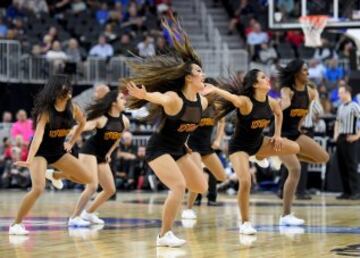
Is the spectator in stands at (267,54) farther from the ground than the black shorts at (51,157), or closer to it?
farther from the ground

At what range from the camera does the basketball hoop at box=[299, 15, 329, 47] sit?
857 inches

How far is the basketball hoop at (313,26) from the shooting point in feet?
71.4

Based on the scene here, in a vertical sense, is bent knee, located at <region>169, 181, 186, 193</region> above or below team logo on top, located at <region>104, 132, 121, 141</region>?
below

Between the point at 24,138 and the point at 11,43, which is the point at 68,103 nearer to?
the point at 24,138

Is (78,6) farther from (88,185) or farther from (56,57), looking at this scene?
(88,185)

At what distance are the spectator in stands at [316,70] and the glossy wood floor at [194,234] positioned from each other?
820 centimetres

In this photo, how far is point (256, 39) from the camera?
94.4 feet

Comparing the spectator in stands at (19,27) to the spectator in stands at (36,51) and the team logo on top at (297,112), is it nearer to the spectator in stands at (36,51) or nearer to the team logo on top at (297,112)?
the spectator in stands at (36,51)

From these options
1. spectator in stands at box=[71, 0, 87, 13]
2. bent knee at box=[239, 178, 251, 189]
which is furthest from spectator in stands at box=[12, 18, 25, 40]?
bent knee at box=[239, 178, 251, 189]

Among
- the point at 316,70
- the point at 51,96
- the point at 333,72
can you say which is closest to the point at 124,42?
the point at 316,70

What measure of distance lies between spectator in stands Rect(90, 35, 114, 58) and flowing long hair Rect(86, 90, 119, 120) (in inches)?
537

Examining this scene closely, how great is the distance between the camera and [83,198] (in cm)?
1336

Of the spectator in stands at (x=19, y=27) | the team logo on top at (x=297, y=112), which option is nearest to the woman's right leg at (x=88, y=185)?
the team logo on top at (x=297, y=112)

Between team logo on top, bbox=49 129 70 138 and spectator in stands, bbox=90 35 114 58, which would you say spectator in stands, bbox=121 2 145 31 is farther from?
team logo on top, bbox=49 129 70 138
